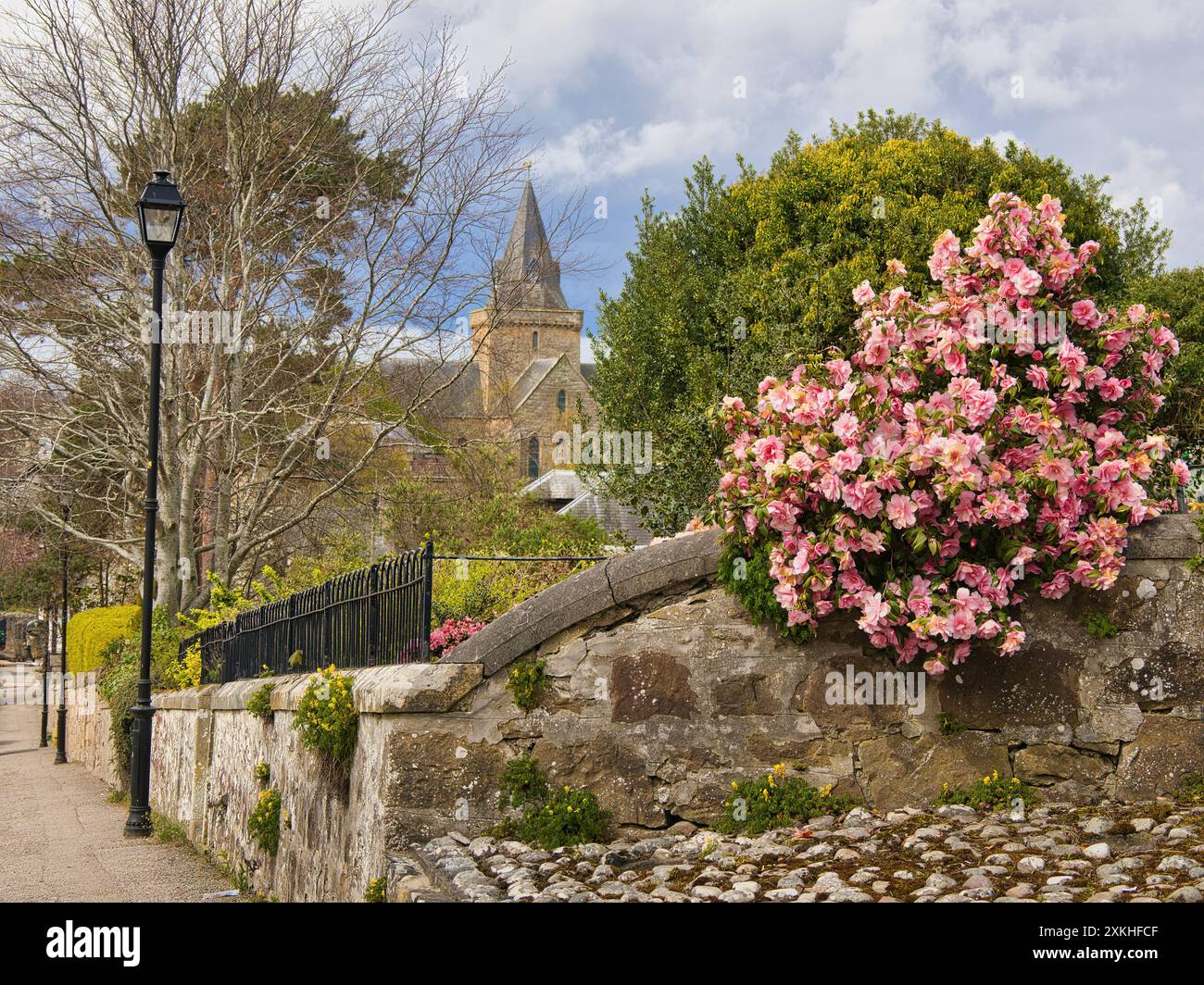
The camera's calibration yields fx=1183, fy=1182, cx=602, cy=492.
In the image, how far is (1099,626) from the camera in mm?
5781

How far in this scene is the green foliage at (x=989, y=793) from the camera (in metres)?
5.66

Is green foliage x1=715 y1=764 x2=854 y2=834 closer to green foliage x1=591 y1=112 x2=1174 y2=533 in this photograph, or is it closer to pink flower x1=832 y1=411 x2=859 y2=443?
pink flower x1=832 y1=411 x2=859 y2=443

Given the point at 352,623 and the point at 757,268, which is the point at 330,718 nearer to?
the point at 352,623

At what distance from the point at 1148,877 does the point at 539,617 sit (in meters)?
2.81

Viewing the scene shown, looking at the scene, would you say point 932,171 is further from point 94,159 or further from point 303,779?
point 303,779

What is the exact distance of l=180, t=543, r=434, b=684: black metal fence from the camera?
233 inches

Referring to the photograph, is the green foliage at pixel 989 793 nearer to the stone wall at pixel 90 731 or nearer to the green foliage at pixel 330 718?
the green foliage at pixel 330 718

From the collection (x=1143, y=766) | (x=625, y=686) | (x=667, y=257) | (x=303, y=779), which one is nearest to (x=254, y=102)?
(x=667, y=257)

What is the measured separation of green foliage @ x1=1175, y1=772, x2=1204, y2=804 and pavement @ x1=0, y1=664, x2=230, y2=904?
20.8ft

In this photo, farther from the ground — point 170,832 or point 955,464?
point 955,464

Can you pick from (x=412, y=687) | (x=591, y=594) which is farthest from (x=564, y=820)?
(x=591, y=594)

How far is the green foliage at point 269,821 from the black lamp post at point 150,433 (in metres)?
3.16

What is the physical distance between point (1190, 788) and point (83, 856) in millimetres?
8953

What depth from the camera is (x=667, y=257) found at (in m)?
19.3
